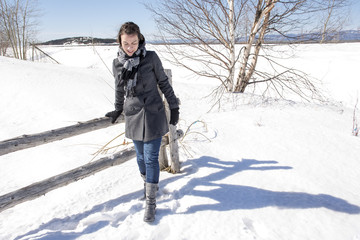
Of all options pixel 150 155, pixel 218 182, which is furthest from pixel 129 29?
pixel 218 182

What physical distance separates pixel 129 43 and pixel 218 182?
1801mm

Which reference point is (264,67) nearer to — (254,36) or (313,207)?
(254,36)

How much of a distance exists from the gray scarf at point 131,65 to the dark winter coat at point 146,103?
4 cm

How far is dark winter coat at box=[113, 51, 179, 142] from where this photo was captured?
1.94m

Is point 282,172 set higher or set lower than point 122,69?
lower

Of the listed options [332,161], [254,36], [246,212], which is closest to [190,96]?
[254,36]

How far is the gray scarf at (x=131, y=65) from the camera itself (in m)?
1.87

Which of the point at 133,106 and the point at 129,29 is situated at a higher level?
the point at 129,29

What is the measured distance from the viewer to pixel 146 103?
1954mm

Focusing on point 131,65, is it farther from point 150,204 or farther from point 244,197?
point 244,197

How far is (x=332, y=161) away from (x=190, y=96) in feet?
16.0

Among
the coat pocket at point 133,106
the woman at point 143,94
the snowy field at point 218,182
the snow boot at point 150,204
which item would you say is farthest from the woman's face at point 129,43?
the snowy field at point 218,182

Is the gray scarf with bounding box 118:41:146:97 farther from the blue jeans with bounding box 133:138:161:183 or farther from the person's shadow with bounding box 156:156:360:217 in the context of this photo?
the person's shadow with bounding box 156:156:360:217

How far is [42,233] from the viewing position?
6.66 feet
